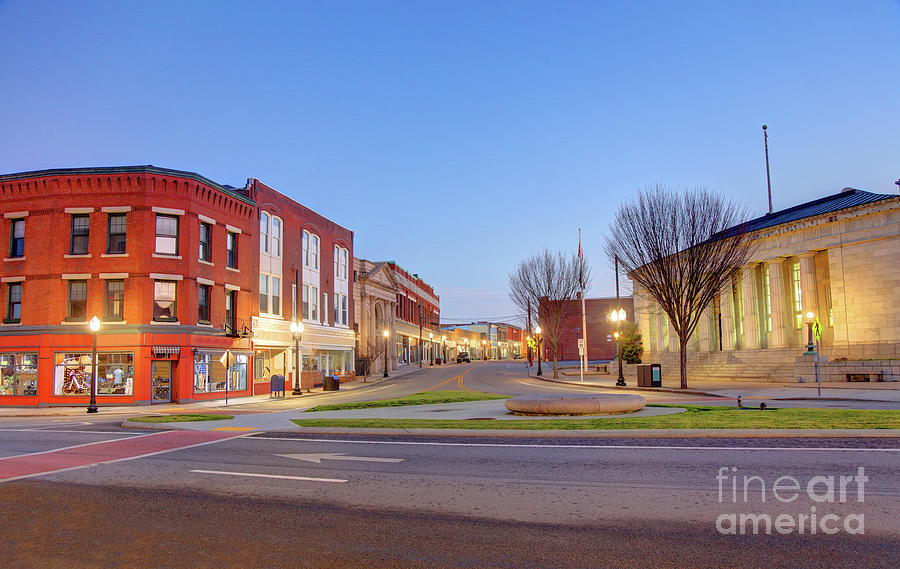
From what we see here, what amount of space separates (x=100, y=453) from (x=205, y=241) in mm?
22273

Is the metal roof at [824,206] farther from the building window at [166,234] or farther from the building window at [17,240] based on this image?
the building window at [17,240]

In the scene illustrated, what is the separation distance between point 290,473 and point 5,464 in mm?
5940

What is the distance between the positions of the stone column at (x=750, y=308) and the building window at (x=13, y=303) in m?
43.3

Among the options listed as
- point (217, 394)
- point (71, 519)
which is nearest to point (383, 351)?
point (217, 394)

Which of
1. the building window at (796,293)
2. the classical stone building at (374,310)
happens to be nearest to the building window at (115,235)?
the classical stone building at (374,310)

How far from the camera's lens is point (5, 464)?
1147 cm

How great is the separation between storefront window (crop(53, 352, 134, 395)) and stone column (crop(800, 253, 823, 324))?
125ft

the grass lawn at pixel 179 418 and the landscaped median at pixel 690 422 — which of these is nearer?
the landscaped median at pixel 690 422

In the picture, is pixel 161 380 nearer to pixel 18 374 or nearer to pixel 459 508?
pixel 18 374

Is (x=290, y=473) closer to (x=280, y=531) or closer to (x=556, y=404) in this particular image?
(x=280, y=531)

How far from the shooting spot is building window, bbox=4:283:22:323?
31.8m

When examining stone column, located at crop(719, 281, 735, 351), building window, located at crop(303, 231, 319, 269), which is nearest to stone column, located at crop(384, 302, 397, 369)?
building window, located at crop(303, 231, 319, 269)

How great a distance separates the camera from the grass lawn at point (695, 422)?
13258 mm

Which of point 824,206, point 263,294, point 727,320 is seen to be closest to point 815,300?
point 824,206
